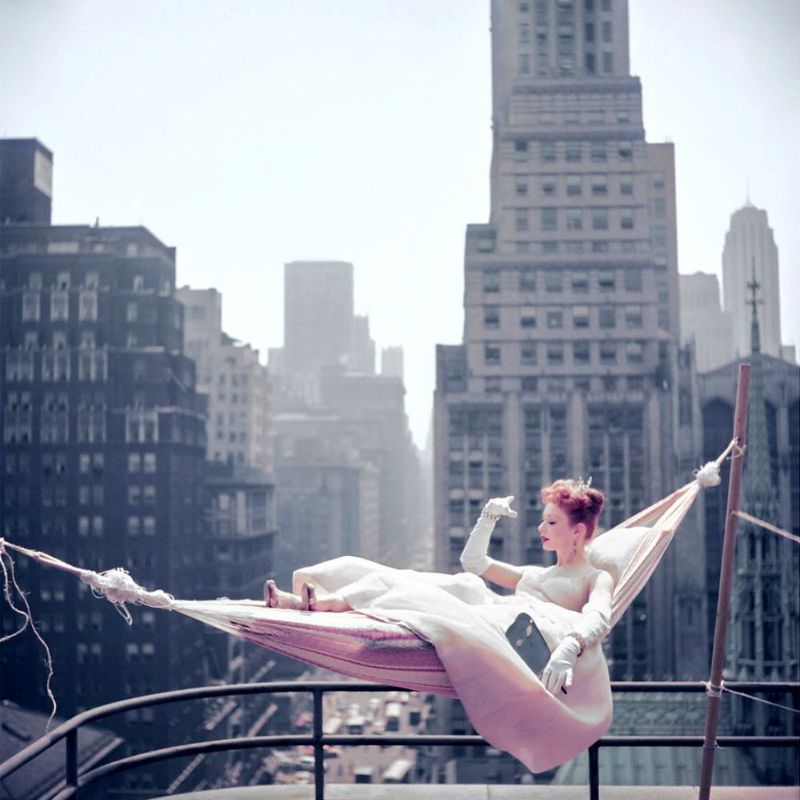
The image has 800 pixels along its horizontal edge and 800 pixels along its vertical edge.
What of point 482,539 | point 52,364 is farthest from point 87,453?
point 482,539

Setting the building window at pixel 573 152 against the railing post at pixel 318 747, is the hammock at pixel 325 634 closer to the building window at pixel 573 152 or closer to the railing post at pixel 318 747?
the railing post at pixel 318 747

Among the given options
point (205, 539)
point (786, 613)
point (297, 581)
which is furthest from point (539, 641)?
point (205, 539)

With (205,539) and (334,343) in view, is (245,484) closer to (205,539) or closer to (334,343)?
(205,539)

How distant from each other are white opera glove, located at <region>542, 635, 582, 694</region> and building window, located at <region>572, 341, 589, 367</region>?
21703 millimetres

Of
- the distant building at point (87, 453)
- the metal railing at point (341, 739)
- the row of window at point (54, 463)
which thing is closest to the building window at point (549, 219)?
the distant building at point (87, 453)

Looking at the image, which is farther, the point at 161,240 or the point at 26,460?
the point at 161,240

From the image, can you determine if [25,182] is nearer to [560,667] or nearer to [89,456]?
[89,456]

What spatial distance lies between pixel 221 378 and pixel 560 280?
450 inches

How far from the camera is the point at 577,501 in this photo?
2.20 metres

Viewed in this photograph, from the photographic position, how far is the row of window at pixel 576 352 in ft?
75.0

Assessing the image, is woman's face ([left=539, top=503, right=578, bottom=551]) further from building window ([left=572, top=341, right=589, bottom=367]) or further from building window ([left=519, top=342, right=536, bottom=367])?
building window ([left=572, top=341, right=589, bottom=367])

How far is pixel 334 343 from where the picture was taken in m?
43.8

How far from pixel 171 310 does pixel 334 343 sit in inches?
760

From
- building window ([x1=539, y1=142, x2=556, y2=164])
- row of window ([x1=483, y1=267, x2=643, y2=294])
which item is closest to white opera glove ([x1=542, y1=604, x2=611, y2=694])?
row of window ([x1=483, y1=267, x2=643, y2=294])
